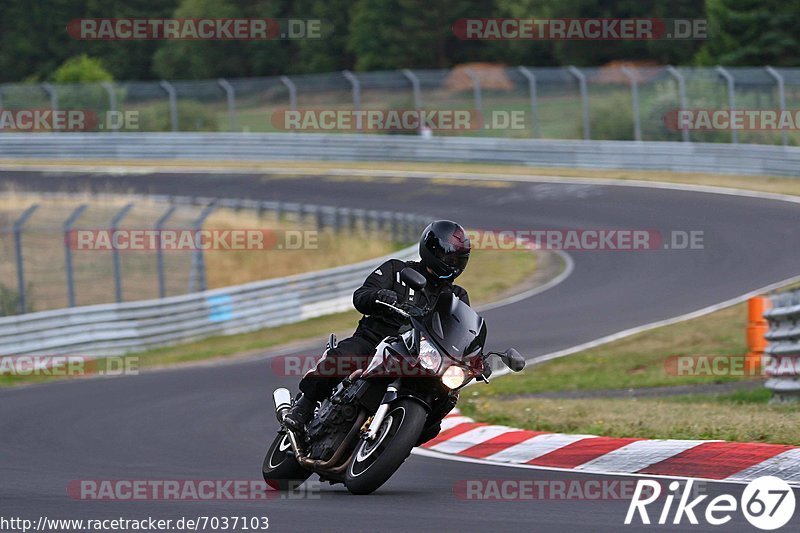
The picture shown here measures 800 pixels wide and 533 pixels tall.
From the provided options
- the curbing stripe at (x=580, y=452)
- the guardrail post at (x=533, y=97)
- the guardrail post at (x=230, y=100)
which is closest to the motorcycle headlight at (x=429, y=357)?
the curbing stripe at (x=580, y=452)

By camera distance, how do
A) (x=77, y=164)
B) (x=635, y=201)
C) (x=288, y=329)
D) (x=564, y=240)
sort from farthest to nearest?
(x=77, y=164) < (x=635, y=201) < (x=564, y=240) < (x=288, y=329)

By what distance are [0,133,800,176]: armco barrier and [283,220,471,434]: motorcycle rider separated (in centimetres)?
2634

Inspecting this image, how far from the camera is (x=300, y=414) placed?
8148mm

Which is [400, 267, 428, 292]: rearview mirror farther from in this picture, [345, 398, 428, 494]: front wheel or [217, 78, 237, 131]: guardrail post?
[217, 78, 237, 131]: guardrail post

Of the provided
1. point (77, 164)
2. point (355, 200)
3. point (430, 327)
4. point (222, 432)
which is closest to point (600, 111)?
point (355, 200)

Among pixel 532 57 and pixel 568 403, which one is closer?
pixel 568 403

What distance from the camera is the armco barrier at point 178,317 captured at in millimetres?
18578

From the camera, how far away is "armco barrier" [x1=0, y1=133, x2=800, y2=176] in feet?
111

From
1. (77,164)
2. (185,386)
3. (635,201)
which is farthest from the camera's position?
(77,164)

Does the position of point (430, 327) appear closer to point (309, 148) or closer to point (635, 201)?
point (635, 201)

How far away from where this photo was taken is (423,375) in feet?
23.9

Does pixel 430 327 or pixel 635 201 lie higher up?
pixel 430 327

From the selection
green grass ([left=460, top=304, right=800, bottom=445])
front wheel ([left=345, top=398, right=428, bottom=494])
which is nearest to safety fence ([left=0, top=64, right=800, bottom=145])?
green grass ([left=460, top=304, right=800, bottom=445])

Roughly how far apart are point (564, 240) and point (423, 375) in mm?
20899
